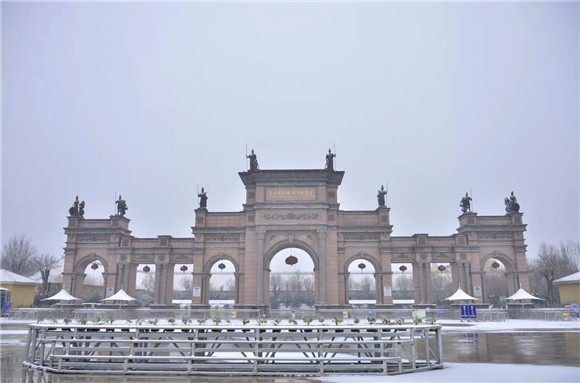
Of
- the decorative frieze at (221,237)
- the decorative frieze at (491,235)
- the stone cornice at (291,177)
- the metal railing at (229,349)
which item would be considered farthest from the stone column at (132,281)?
the decorative frieze at (491,235)

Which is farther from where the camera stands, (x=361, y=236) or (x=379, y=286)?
(x=361, y=236)

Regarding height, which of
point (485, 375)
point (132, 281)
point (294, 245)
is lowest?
point (485, 375)

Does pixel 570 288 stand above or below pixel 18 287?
below

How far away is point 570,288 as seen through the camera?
43.0 meters

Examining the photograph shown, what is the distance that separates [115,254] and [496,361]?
126 ft

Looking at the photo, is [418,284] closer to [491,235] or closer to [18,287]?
[491,235]

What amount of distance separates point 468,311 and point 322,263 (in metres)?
12.1

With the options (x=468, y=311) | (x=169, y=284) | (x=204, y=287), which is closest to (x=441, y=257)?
(x=468, y=311)

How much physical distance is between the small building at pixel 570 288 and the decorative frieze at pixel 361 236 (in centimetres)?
1953

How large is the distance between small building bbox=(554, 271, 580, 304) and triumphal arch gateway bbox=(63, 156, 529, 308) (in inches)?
200

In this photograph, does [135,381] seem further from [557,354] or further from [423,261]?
[423,261]

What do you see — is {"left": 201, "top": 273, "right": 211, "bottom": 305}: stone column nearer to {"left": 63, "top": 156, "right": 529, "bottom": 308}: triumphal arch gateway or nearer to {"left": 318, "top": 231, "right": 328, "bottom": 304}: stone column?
{"left": 63, "top": 156, "right": 529, "bottom": 308}: triumphal arch gateway

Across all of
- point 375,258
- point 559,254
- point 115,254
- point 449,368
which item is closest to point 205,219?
point 115,254

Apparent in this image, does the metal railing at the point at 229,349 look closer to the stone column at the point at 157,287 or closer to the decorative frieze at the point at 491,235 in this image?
the stone column at the point at 157,287
